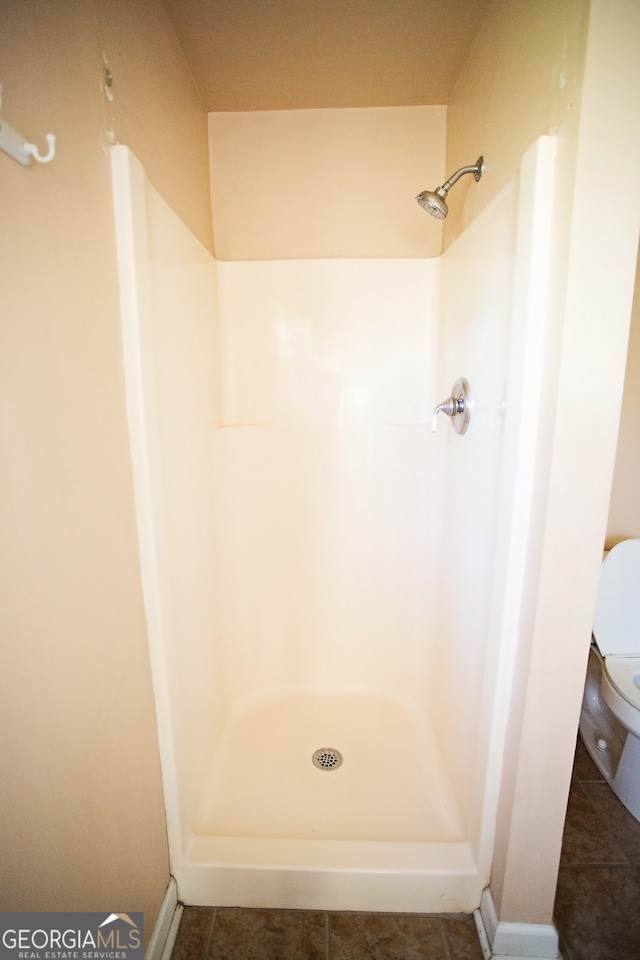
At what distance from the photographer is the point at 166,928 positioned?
3.36 ft

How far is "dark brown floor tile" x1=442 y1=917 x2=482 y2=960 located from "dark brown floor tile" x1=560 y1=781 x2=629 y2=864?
382 millimetres

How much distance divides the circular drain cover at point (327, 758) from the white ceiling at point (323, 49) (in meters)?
2.16

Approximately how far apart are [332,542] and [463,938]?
1122 millimetres

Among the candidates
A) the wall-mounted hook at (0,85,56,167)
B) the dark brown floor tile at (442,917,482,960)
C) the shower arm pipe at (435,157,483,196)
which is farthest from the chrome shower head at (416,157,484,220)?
the dark brown floor tile at (442,917,482,960)

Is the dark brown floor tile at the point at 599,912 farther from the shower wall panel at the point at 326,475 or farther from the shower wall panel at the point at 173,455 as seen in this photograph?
the shower wall panel at the point at 173,455

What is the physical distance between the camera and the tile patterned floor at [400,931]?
3.34 ft

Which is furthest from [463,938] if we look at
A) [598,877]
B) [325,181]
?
[325,181]

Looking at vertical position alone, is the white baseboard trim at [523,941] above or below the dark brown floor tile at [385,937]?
above

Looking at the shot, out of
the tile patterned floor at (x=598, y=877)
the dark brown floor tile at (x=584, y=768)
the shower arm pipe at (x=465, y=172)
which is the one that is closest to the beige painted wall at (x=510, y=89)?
the shower arm pipe at (x=465, y=172)

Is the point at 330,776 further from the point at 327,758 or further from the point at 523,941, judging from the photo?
the point at 523,941

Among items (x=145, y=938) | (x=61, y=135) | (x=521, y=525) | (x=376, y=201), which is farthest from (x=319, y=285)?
(x=145, y=938)

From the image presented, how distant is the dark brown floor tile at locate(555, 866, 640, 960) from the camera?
1027mm

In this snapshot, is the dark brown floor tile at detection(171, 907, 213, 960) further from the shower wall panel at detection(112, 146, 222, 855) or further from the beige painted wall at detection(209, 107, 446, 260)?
the beige painted wall at detection(209, 107, 446, 260)

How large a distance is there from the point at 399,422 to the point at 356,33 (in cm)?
110
